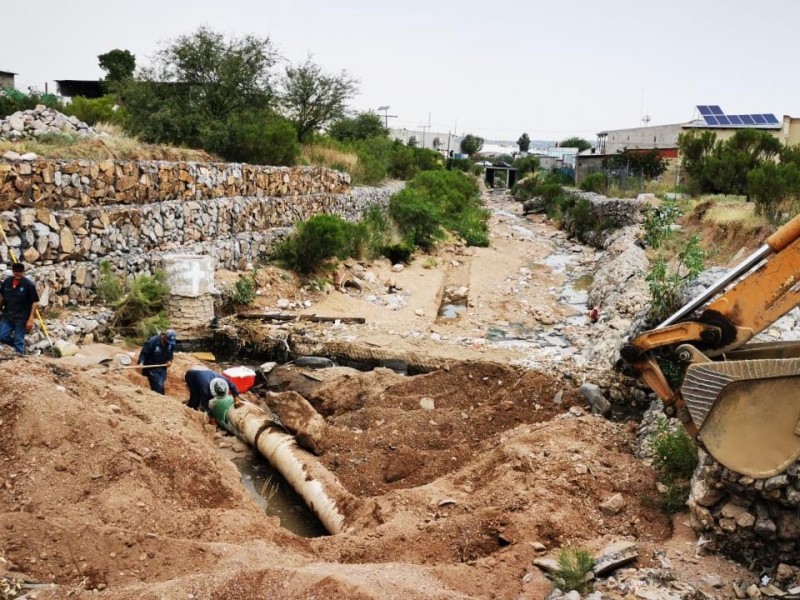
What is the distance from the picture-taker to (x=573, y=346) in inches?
551

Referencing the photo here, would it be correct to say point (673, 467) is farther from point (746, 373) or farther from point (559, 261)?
point (559, 261)

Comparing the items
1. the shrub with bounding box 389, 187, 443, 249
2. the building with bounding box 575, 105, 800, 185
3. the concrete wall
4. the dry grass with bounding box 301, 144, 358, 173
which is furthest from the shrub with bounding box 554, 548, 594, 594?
the concrete wall

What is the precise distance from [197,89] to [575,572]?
63.6ft

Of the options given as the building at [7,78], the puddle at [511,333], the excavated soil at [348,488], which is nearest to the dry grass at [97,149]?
the excavated soil at [348,488]

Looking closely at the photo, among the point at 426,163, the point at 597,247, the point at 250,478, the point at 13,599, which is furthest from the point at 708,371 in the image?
the point at 426,163

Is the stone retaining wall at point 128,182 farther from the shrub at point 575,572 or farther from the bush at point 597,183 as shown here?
the bush at point 597,183

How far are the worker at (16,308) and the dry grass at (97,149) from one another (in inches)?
160

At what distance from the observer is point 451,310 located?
724 inches

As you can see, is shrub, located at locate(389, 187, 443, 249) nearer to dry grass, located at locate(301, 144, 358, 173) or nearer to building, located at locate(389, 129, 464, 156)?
dry grass, located at locate(301, 144, 358, 173)

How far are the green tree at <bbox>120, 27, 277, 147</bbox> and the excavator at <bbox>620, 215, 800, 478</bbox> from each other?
1686 cm

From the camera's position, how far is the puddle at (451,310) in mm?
17594

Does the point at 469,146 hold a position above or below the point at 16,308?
above

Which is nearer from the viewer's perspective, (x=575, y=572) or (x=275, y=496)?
(x=575, y=572)

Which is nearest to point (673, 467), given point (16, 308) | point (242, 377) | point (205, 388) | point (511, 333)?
point (205, 388)
